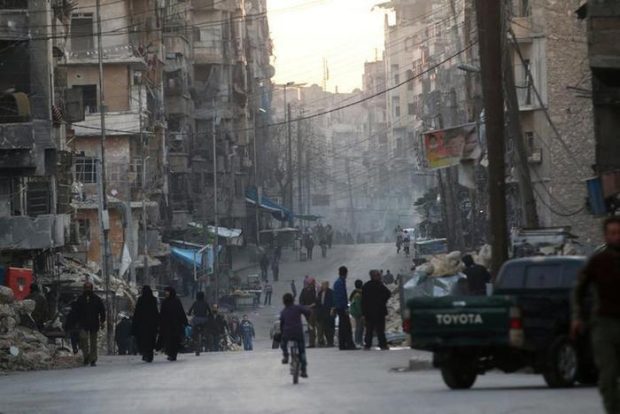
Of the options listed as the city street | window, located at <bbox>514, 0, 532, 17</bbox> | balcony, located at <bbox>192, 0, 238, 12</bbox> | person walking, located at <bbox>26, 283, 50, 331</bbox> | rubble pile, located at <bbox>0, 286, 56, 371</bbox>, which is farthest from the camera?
balcony, located at <bbox>192, 0, 238, 12</bbox>

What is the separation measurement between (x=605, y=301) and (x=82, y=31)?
69.8 m

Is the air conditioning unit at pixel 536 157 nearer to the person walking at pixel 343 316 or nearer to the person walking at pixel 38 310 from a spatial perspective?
the person walking at pixel 38 310

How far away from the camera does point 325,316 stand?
1554 inches

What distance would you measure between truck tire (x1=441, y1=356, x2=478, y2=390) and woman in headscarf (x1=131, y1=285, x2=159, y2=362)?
53.0ft

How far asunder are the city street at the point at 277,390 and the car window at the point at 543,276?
1.26m

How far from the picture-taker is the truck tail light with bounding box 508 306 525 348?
1942 cm

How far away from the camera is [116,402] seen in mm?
21328

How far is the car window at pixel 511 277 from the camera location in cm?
2138

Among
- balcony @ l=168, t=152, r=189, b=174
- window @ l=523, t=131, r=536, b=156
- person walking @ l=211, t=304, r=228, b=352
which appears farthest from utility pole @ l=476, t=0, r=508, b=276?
balcony @ l=168, t=152, r=189, b=174

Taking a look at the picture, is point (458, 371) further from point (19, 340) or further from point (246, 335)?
point (246, 335)

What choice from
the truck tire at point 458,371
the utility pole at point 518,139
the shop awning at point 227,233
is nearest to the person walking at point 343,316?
the utility pole at point 518,139

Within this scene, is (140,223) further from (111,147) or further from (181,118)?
(181,118)

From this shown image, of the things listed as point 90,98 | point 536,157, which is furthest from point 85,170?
point 536,157

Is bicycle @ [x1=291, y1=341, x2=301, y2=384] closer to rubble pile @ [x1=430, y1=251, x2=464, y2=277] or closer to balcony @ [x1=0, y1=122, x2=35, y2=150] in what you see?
rubble pile @ [x1=430, y1=251, x2=464, y2=277]
